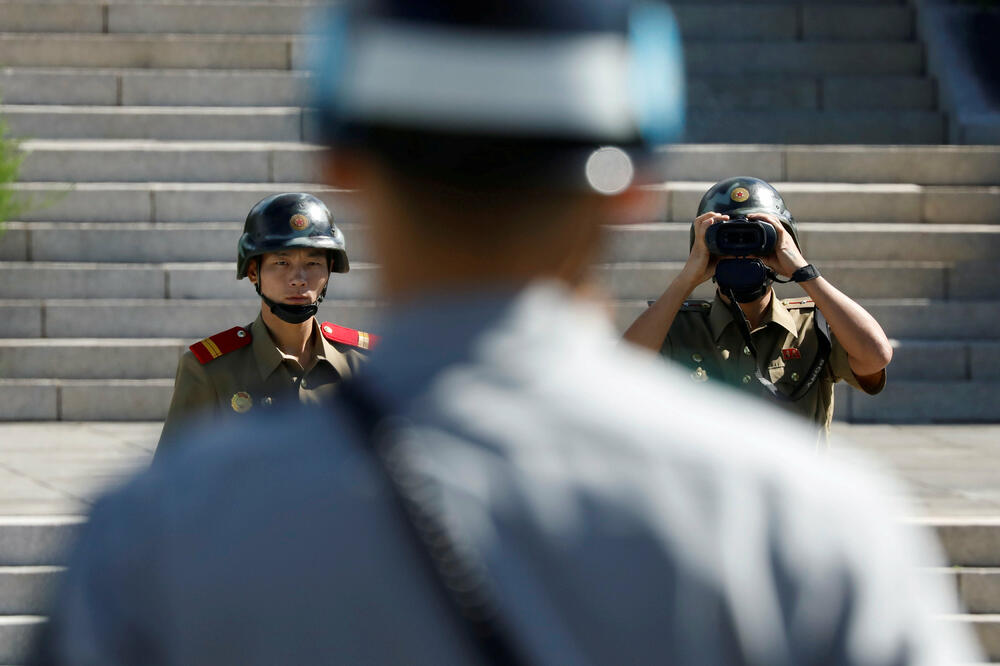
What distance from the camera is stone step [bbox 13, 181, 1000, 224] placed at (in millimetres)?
10922

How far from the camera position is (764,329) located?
182 inches

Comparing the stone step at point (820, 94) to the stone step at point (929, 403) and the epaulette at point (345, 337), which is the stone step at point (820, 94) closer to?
the stone step at point (929, 403)

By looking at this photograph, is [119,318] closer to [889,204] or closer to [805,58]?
[889,204]

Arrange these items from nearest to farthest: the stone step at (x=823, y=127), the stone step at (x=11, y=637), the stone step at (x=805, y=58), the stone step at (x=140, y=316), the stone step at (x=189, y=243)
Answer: the stone step at (x=11, y=637)
the stone step at (x=140, y=316)
the stone step at (x=189, y=243)
the stone step at (x=823, y=127)
the stone step at (x=805, y=58)

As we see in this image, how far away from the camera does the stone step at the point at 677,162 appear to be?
11.3 metres

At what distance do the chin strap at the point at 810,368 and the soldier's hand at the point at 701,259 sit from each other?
10 centimetres

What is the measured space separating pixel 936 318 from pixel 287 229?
6.66 m

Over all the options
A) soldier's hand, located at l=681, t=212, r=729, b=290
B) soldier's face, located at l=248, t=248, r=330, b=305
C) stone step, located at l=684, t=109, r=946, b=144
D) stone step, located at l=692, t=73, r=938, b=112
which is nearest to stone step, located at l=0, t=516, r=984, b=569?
soldier's face, located at l=248, t=248, r=330, b=305

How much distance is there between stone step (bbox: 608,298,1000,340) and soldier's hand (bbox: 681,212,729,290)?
18.6 feet

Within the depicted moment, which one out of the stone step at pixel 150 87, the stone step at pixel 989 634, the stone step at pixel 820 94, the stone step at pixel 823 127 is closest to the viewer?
the stone step at pixel 989 634

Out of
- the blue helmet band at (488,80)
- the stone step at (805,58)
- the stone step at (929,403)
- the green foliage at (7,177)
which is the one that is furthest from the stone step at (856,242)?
the blue helmet band at (488,80)

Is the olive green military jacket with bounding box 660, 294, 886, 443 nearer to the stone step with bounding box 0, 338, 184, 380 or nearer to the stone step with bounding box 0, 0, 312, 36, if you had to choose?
the stone step with bounding box 0, 338, 184, 380

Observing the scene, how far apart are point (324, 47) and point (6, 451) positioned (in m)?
7.50

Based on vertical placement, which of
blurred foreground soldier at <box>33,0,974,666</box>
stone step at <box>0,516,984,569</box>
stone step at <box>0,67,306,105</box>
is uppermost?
stone step at <box>0,67,306,105</box>
